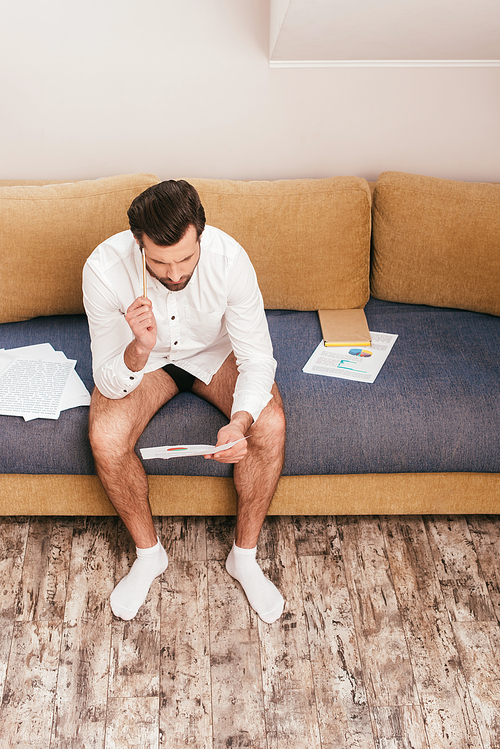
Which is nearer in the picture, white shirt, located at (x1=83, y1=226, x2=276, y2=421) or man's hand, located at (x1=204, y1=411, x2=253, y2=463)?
man's hand, located at (x1=204, y1=411, x2=253, y2=463)

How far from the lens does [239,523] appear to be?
169 centimetres

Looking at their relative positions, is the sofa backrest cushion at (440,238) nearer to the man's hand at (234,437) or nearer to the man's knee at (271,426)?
the man's knee at (271,426)

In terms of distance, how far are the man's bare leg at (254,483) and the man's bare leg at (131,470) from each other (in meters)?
0.17

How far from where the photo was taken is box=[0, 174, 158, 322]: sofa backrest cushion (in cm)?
190

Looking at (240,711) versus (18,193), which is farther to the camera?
(18,193)

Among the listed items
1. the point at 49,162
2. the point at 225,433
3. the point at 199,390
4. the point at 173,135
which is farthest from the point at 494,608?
the point at 49,162

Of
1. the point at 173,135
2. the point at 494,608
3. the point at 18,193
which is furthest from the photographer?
the point at 173,135

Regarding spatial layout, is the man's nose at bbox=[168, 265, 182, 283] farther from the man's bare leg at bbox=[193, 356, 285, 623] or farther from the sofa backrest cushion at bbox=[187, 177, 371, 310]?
the sofa backrest cushion at bbox=[187, 177, 371, 310]

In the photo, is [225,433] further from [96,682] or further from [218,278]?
[96,682]

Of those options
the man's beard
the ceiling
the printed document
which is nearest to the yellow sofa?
the printed document

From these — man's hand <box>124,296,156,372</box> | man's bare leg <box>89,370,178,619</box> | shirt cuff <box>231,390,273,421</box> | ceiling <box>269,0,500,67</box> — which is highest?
ceiling <box>269,0,500,67</box>

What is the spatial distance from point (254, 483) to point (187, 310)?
1.69 ft

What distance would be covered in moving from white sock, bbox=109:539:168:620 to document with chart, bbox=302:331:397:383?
71cm

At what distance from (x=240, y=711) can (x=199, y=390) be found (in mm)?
838
